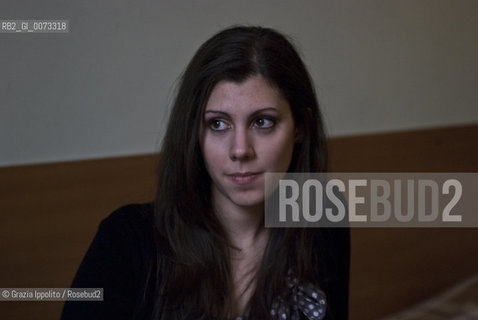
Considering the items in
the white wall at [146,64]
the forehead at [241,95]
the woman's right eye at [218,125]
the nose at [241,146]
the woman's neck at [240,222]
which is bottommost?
the woman's neck at [240,222]

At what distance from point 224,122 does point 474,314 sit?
53.6 inches

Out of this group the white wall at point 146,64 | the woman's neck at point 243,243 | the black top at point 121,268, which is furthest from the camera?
the white wall at point 146,64

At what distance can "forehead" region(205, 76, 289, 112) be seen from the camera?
0.94 metres

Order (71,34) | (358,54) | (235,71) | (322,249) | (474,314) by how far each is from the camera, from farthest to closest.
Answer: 1. (358,54)
2. (474,314)
3. (71,34)
4. (322,249)
5. (235,71)

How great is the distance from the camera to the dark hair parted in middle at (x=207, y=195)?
0.96 metres

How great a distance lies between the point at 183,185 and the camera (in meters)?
1.01

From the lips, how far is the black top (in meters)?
0.17

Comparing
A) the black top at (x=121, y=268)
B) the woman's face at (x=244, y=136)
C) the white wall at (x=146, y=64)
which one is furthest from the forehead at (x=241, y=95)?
the white wall at (x=146, y=64)

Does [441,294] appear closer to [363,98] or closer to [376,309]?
[376,309]

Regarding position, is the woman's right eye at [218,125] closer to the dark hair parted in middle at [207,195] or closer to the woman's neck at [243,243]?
the dark hair parted in middle at [207,195]

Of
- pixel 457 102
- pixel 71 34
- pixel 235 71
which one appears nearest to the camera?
pixel 235 71

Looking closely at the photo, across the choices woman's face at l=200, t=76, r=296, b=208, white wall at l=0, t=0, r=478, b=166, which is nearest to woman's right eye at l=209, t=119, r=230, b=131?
woman's face at l=200, t=76, r=296, b=208

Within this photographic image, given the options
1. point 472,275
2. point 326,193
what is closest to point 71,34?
point 326,193

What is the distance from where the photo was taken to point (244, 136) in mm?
935
